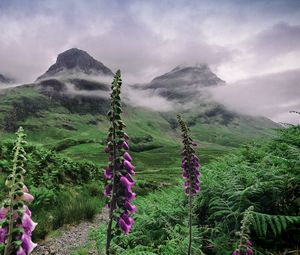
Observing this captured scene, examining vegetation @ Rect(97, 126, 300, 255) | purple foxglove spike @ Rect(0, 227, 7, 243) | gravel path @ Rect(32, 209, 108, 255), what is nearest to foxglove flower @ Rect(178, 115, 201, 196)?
vegetation @ Rect(97, 126, 300, 255)

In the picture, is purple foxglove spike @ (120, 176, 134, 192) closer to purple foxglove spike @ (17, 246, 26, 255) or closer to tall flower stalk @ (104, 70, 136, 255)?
tall flower stalk @ (104, 70, 136, 255)

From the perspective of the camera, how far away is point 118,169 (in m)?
3.88

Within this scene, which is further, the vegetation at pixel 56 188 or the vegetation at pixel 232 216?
the vegetation at pixel 56 188

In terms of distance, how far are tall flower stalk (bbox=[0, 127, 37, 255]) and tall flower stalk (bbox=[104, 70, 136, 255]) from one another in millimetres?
1071

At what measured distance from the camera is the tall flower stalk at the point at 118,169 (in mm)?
3695

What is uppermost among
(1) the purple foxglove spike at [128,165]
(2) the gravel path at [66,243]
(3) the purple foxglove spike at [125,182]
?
(1) the purple foxglove spike at [128,165]

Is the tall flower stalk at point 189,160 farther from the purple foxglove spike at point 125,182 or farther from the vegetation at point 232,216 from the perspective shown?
the purple foxglove spike at point 125,182

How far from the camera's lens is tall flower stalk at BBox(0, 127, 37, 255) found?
2656 millimetres

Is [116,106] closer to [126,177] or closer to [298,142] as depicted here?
[126,177]

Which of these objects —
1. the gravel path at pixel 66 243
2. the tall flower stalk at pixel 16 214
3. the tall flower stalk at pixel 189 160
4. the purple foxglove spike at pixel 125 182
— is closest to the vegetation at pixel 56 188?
the gravel path at pixel 66 243

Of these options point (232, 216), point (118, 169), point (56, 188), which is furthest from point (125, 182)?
point (56, 188)

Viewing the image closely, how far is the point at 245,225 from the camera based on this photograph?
384 centimetres

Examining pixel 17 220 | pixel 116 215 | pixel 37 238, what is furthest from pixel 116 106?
pixel 37 238

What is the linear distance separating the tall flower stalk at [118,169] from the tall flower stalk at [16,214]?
3.51ft
